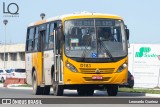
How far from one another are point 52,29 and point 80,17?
6.29ft

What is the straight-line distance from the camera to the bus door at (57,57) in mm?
29350

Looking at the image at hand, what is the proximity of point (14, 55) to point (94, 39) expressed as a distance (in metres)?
70.7

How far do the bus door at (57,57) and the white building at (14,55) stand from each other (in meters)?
63.5

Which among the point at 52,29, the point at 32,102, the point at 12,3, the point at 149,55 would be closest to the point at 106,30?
the point at 52,29

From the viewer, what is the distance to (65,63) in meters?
28.8

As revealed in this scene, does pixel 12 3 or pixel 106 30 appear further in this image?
pixel 12 3

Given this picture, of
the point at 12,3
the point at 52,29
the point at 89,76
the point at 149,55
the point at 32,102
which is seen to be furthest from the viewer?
the point at 12,3

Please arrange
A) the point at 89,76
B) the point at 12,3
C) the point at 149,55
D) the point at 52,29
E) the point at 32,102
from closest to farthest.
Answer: the point at 32,102 < the point at 89,76 < the point at 52,29 < the point at 149,55 < the point at 12,3

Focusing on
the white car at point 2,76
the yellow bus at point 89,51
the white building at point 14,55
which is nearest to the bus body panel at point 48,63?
the yellow bus at point 89,51

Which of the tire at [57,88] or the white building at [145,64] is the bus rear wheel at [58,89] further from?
the white building at [145,64]

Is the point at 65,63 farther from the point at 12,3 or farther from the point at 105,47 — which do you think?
the point at 12,3

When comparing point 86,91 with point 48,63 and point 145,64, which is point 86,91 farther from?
point 145,64

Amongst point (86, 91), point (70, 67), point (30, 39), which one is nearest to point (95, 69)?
point (70, 67)

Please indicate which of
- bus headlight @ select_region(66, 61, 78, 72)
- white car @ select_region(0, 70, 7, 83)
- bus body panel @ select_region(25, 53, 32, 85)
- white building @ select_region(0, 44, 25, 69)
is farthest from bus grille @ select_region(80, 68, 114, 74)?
white building @ select_region(0, 44, 25, 69)
